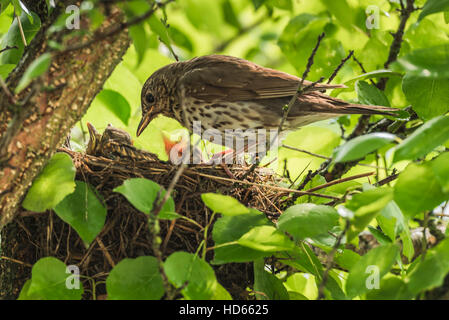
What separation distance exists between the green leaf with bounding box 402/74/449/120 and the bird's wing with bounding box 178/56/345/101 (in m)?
1.19

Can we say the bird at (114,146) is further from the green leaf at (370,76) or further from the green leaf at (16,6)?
the green leaf at (370,76)

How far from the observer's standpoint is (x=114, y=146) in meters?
3.53

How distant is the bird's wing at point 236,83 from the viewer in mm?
3607

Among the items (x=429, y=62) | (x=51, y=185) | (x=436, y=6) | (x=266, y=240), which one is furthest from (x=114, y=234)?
(x=436, y=6)

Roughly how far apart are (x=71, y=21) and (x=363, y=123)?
2.44 meters

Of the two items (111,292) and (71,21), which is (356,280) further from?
(71,21)

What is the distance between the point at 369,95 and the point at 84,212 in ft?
5.70

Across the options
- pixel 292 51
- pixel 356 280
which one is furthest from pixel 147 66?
pixel 356 280

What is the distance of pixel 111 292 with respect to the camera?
1.95m

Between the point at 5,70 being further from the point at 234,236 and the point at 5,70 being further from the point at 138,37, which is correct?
the point at 234,236

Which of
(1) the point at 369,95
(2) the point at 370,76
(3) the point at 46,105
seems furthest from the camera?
(1) the point at 369,95

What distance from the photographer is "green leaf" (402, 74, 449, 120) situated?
245cm

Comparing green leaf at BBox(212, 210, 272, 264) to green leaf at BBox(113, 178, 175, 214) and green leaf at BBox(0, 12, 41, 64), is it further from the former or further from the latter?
green leaf at BBox(0, 12, 41, 64)
